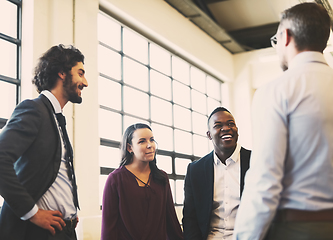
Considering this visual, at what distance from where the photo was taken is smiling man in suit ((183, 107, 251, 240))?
3.06 meters

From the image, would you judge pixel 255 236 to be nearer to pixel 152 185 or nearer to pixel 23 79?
pixel 152 185

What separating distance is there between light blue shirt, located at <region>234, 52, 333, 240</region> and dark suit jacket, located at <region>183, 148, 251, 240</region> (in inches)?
64.3

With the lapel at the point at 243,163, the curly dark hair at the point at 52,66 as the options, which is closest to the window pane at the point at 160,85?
the lapel at the point at 243,163

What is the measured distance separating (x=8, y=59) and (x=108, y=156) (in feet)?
6.34

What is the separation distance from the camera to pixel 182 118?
7996 millimetres

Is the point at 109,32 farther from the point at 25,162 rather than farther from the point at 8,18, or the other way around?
the point at 25,162

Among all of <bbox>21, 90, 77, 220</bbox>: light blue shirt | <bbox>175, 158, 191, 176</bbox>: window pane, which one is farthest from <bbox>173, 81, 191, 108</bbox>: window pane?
<bbox>21, 90, 77, 220</bbox>: light blue shirt

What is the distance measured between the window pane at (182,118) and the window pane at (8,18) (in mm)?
3770

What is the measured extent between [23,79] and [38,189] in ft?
8.53

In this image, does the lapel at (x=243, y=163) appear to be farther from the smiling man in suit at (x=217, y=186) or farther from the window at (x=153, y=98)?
the window at (x=153, y=98)

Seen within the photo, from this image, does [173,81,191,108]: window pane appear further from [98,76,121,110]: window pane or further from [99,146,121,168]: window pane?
[99,146,121,168]: window pane

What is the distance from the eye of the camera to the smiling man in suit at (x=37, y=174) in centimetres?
192

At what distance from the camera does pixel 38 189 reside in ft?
6.73

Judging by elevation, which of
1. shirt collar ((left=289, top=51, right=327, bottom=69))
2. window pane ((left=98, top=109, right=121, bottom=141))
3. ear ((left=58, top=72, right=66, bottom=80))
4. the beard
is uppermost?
window pane ((left=98, top=109, right=121, bottom=141))
